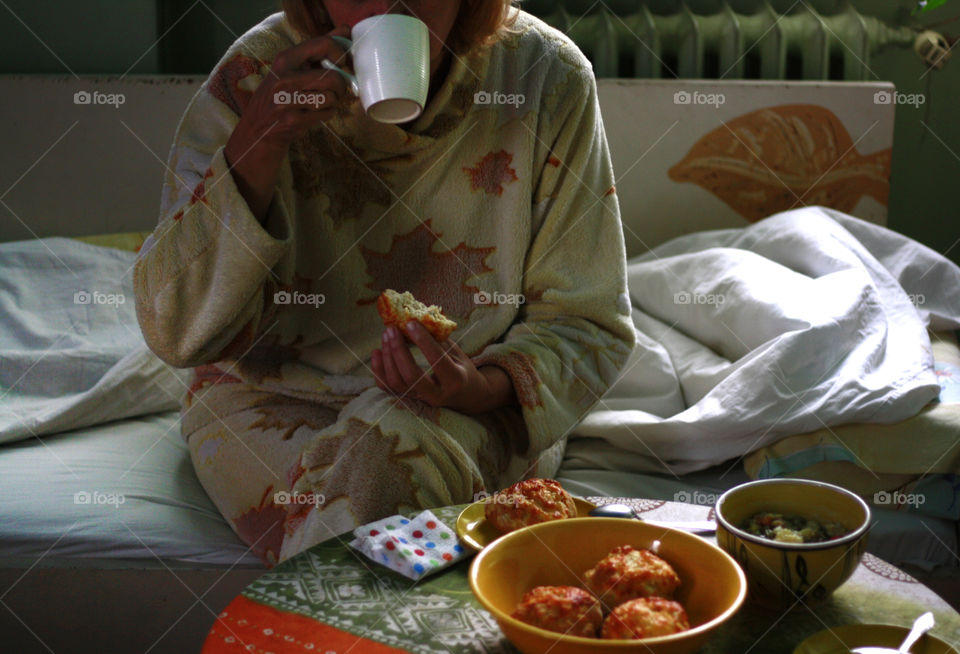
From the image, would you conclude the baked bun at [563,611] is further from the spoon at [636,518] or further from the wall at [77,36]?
the wall at [77,36]

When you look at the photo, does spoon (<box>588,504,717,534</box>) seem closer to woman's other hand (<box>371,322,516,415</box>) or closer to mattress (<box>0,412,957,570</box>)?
woman's other hand (<box>371,322,516,415</box>)

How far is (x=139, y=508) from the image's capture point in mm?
1164

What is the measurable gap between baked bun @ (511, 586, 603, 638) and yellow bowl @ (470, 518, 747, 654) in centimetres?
1

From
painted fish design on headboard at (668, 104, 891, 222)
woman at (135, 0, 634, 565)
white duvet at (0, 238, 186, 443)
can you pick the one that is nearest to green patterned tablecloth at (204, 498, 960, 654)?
woman at (135, 0, 634, 565)

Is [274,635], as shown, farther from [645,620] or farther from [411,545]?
[645,620]

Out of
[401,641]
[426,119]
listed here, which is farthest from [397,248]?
[401,641]

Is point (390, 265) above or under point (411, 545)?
above

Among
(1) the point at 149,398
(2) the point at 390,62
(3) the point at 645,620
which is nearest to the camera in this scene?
(3) the point at 645,620

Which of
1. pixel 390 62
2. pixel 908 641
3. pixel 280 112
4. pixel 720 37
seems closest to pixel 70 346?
pixel 280 112

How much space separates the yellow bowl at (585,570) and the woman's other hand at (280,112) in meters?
0.48

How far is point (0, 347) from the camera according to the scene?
150 centimetres

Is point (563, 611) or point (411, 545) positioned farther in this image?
point (411, 545)

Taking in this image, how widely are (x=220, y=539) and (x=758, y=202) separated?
1.31 meters

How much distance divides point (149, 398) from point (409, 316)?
2.07 ft
